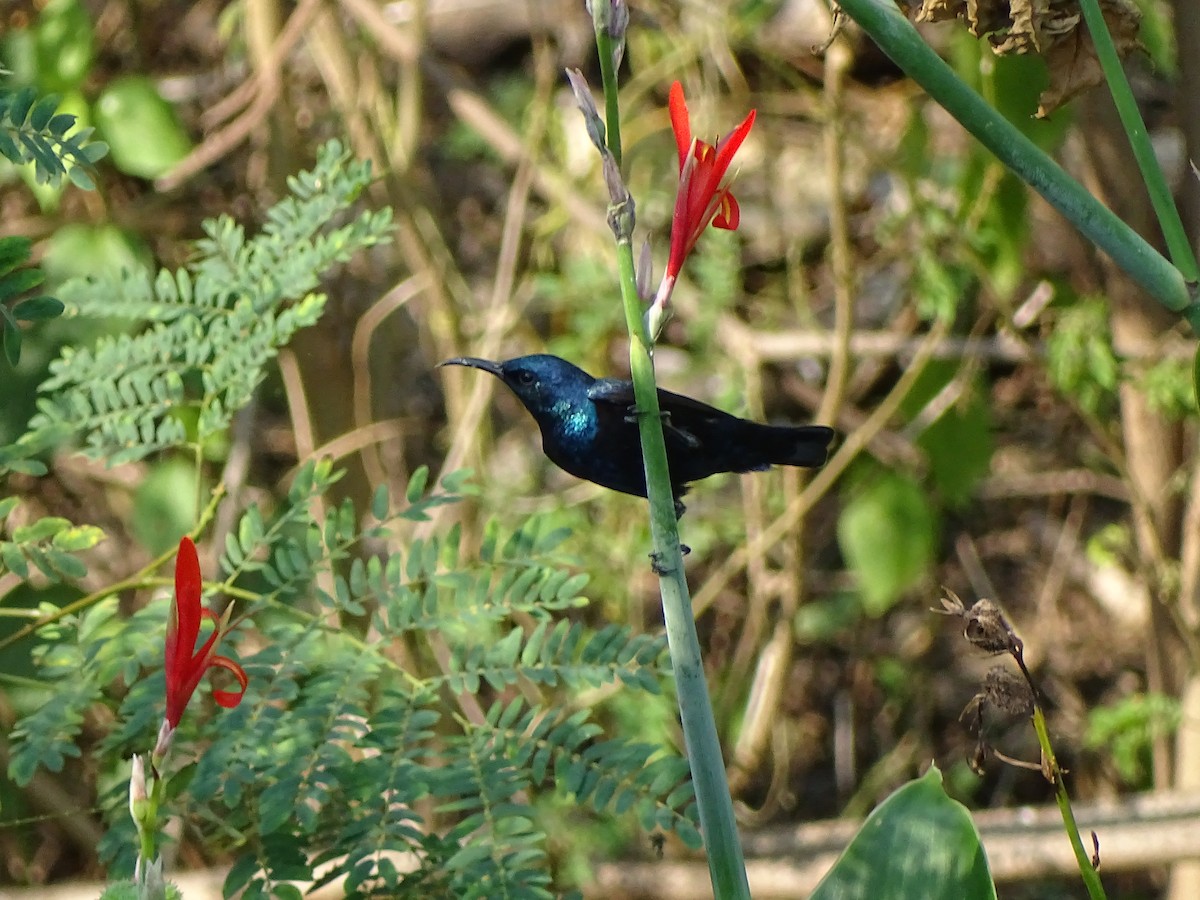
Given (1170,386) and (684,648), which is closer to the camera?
(684,648)

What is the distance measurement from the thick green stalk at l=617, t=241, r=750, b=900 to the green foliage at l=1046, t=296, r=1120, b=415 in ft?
6.58

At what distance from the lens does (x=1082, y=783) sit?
13.3 ft

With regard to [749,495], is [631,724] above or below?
below

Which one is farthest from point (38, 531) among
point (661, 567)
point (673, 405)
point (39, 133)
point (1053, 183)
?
point (1053, 183)

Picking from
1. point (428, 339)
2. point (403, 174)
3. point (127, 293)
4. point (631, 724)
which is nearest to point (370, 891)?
point (127, 293)

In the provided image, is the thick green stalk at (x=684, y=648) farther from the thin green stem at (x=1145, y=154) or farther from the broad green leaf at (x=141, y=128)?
the broad green leaf at (x=141, y=128)

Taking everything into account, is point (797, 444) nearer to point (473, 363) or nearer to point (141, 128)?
point (473, 363)

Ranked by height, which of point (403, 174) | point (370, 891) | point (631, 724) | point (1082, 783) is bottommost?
point (1082, 783)

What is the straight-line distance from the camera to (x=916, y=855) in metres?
1.14

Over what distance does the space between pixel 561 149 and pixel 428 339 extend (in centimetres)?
70

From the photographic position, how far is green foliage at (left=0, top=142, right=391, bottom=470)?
1.62 m

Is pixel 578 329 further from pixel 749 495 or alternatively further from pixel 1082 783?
pixel 1082 783

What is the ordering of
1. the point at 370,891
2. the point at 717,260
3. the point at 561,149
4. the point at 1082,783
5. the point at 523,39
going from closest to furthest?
the point at 370,891, the point at 717,260, the point at 561,149, the point at 1082,783, the point at 523,39

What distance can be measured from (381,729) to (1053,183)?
0.87 meters
